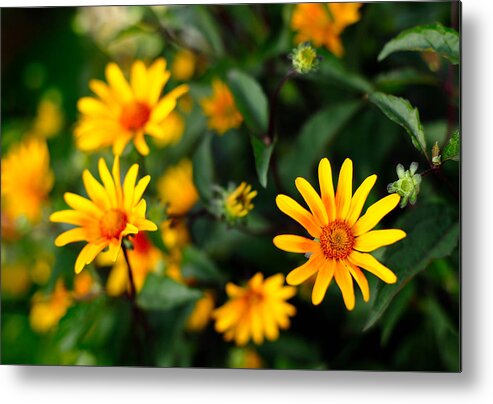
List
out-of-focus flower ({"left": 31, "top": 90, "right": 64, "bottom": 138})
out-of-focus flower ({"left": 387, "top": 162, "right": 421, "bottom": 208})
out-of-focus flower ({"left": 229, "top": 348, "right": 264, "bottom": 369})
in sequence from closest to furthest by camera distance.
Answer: out-of-focus flower ({"left": 387, "top": 162, "right": 421, "bottom": 208}) < out-of-focus flower ({"left": 229, "top": 348, "right": 264, "bottom": 369}) < out-of-focus flower ({"left": 31, "top": 90, "right": 64, "bottom": 138})

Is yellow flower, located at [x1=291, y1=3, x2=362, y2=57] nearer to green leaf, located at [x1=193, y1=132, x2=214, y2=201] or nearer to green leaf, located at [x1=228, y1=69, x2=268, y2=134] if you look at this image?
green leaf, located at [x1=228, y1=69, x2=268, y2=134]

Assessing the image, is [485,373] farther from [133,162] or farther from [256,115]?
[133,162]

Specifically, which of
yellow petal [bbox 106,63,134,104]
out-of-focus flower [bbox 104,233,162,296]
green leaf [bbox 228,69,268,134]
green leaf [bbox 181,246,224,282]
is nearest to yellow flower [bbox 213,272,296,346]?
green leaf [bbox 181,246,224,282]

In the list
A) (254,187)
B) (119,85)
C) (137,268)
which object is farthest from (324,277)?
(119,85)

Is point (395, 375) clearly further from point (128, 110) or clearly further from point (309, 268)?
point (128, 110)

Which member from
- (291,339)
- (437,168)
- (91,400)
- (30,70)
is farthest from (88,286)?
(437,168)

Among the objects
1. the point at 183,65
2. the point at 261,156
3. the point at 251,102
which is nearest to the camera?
the point at 261,156
